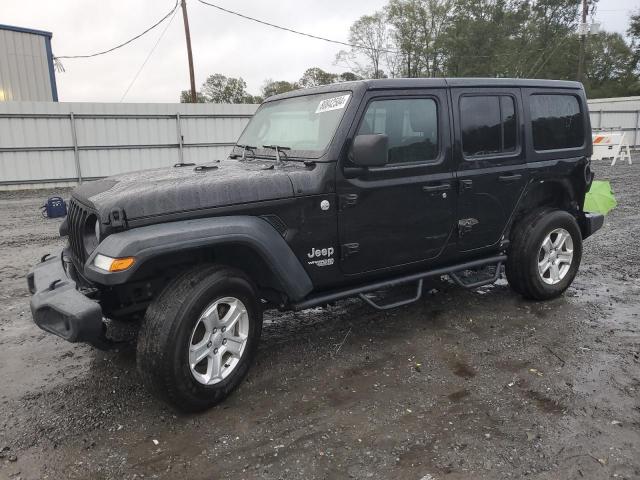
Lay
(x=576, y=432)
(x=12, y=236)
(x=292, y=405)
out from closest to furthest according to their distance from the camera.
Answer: (x=576, y=432) < (x=292, y=405) < (x=12, y=236)

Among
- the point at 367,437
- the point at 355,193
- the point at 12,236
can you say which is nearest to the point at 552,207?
the point at 355,193

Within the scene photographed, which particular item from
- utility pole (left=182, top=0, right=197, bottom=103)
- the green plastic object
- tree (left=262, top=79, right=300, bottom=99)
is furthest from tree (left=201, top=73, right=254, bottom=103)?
the green plastic object

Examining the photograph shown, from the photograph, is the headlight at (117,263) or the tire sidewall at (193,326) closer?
the headlight at (117,263)

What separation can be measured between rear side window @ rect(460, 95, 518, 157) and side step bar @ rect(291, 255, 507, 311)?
38.0 inches

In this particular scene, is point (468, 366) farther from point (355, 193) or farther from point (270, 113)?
point (270, 113)

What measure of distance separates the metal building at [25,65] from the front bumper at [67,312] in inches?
764

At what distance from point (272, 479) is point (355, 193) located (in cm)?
193

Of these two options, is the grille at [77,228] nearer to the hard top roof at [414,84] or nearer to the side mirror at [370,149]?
the side mirror at [370,149]

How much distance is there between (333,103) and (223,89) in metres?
53.9

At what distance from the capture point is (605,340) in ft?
13.0

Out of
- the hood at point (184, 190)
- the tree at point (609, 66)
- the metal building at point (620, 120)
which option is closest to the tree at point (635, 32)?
the tree at point (609, 66)

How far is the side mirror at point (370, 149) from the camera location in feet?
10.8

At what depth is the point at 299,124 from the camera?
391 cm

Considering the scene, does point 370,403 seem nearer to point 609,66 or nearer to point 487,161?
point 487,161
